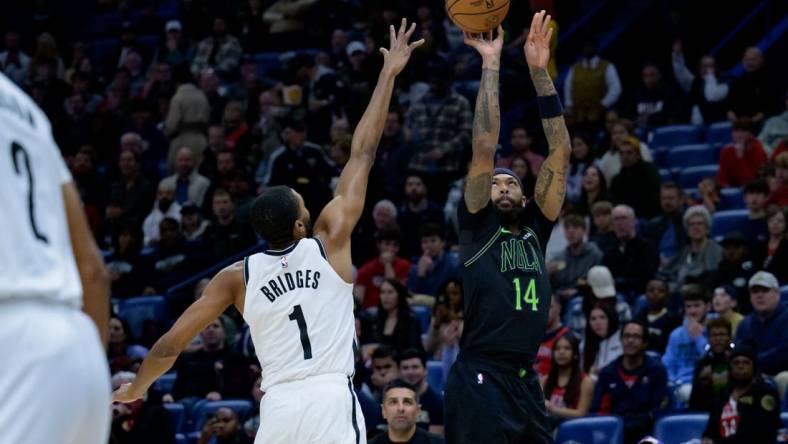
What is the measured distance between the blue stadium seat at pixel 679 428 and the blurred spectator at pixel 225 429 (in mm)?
3220

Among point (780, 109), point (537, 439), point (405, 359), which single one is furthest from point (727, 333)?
point (780, 109)

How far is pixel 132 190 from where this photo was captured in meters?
16.9

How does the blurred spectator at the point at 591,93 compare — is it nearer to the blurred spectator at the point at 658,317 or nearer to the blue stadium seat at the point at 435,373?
the blurred spectator at the point at 658,317

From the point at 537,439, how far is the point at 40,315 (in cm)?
399

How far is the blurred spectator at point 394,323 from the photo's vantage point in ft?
39.8

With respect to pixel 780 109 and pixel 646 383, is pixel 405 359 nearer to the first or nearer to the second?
pixel 646 383

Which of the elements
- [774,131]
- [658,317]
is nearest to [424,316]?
[658,317]

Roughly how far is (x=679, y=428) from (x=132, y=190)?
28.7 ft

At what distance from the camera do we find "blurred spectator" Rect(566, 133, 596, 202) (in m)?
14.6

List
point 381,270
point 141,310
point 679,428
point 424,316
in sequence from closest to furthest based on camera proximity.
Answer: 1. point 679,428
2. point 424,316
3. point 381,270
4. point 141,310

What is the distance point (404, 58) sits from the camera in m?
7.50

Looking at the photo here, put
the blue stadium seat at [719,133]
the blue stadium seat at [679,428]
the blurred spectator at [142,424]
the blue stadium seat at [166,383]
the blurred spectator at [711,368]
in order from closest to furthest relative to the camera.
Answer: the blue stadium seat at [679,428]
the blurred spectator at [711,368]
the blurred spectator at [142,424]
the blue stadium seat at [166,383]
the blue stadium seat at [719,133]

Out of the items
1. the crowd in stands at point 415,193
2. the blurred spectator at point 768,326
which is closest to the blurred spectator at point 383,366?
the crowd in stands at point 415,193

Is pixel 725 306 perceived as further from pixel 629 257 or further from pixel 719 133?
pixel 719 133
